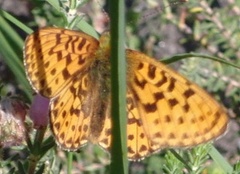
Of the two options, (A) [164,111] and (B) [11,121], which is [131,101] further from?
(B) [11,121]

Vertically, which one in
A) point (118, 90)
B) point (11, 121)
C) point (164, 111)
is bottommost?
point (164, 111)

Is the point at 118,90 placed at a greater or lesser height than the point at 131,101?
greater

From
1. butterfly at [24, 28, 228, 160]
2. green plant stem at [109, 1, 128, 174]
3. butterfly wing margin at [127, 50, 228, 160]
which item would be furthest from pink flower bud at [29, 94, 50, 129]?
green plant stem at [109, 1, 128, 174]

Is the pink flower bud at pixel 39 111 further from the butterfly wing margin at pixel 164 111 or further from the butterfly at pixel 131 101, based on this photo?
the butterfly wing margin at pixel 164 111

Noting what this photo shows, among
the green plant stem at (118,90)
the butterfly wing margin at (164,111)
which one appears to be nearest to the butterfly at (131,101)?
the butterfly wing margin at (164,111)

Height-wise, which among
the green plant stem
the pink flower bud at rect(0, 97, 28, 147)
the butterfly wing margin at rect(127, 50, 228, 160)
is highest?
the green plant stem

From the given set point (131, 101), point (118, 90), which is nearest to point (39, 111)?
point (131, 101)

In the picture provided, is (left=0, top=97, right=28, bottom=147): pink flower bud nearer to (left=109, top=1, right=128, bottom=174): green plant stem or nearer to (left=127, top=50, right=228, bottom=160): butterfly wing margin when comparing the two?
(left=127, top=50, right=228, bottom=160): butterfly wing margin
